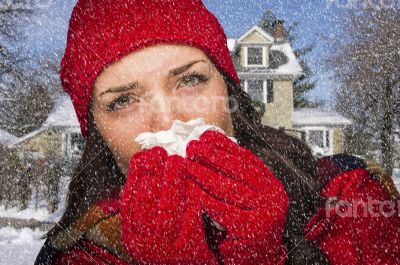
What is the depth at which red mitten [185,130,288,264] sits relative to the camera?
0.50m

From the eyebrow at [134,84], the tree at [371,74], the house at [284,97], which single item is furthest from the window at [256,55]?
the eyebrow at [134,84]

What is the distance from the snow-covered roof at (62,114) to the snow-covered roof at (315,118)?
0.60 meters

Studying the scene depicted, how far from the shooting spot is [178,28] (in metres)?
0.66

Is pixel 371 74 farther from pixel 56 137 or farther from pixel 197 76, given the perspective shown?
pixel 56 137

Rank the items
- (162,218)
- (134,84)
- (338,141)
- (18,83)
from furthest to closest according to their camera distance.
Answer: (338,141)
(18,83)
(134,84)
(162,218)

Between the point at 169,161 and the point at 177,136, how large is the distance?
6 centimetres

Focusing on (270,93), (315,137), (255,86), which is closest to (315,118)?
(270,93)

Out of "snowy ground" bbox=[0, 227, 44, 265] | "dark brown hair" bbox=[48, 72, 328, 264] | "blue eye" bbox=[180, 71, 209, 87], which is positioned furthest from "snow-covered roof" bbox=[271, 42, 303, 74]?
"snowy ground" bbox=[0, 227, 44, 265]

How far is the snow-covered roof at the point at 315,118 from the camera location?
4.02 ft

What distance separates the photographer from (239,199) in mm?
500

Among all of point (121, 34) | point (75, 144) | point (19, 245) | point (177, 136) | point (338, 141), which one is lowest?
point (19, 245)

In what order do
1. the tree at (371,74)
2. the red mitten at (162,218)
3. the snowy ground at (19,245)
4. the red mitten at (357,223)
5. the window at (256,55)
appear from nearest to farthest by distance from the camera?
the red mitten at (162,218) → the red mitten at (357,223) → the tree at (371,74) → the snowy ground at (19,245) → the window at (256,55)

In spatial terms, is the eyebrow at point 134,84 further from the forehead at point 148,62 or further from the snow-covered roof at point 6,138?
the snow-covered roof at point 6,138

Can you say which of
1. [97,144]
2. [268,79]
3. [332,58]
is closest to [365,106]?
[332,58]
